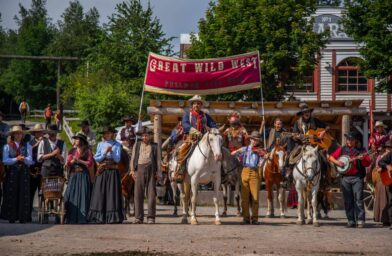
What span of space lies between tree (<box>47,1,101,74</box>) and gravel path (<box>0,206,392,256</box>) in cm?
6912

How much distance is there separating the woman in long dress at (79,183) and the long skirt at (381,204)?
679 centimetres

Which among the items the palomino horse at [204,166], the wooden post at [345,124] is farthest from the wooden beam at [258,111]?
the palomino horse at [204,166]

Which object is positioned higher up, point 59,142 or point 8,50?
point 8,50

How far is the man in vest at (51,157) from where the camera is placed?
2144 cm

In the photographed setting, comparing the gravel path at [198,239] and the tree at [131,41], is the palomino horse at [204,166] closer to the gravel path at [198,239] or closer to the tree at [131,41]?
the gravel path at [198,239]

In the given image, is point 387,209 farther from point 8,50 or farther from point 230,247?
point 8,50

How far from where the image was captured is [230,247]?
16.3m

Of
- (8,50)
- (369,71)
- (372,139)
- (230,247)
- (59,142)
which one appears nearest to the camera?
(230,247)

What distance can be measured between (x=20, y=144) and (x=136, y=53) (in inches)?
1385

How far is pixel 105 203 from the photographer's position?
69.9 feet

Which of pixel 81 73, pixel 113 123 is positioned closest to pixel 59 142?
pixel 113 123

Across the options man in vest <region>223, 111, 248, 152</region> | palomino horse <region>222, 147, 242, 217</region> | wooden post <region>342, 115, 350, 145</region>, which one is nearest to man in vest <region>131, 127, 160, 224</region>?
palomino horse <region>222, 147, 242, 217</region>

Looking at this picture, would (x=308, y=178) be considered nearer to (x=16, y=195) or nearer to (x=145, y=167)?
(x=145, y=167)

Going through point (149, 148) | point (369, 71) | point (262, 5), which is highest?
point (262, 5)
